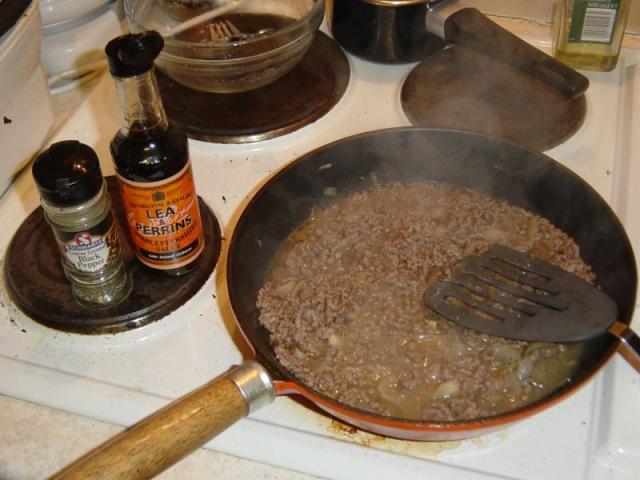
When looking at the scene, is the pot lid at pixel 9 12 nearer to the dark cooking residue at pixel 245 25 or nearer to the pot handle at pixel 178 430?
the dark cooking residue at pixel 245 25

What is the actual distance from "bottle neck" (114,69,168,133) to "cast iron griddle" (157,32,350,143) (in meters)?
0.28

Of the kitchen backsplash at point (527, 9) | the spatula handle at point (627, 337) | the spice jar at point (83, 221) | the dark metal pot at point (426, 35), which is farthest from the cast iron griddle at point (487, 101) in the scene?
the spice jar at point (83, 221)

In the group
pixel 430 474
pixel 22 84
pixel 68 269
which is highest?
pixel 22 84

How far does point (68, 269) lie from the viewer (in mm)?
833

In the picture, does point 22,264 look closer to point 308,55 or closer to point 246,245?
point 246,245

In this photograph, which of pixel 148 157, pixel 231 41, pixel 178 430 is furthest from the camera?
pixel 231 41

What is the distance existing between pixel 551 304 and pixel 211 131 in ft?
1.87

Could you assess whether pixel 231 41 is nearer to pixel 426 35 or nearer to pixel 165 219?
pixel 426 35

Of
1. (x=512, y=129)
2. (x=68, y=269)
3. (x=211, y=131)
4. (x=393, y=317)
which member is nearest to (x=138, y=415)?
(x=68, y=269)

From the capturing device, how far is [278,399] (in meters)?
0.79

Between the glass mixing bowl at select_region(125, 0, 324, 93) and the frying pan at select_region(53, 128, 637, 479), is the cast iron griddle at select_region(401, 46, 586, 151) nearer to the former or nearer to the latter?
the frying pan at select_region(53, 128, 637, 479)

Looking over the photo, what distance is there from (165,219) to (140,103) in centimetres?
14

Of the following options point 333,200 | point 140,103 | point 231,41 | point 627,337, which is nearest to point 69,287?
point 140,103

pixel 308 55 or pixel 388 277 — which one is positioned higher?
pixel 308 55
